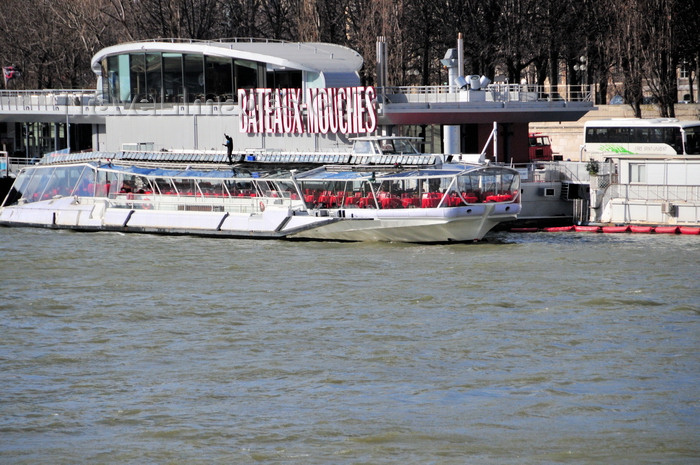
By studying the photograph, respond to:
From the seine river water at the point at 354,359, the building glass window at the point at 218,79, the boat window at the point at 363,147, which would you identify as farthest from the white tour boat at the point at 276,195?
the building glass window at the point at 218,79

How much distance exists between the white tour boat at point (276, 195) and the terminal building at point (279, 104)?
4214 mm

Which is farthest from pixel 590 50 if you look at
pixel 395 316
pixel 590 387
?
pixel 590 387

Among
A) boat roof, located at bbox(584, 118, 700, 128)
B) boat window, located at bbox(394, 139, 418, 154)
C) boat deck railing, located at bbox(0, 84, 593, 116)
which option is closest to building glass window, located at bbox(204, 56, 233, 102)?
boat deck railing, located at bbox(0, 84, 593, 116)

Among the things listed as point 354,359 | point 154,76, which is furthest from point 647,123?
point 354,359

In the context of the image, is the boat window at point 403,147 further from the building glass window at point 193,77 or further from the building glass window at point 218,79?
the building glass window at point 193,77

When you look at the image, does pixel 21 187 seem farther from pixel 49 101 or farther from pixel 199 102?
pixel 49 101

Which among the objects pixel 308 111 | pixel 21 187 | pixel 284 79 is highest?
pixel 284 79

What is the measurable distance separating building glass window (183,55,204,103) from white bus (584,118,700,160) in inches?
724

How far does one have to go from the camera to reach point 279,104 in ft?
177

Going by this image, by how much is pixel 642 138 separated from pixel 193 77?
68.4ft

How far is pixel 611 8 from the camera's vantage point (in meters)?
68.5

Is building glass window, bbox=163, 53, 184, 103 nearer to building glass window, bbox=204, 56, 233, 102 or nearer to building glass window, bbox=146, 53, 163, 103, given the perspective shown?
building glass window, bbox=146, 53, 163, 103

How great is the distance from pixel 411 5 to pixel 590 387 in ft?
189

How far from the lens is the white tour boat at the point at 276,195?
41.2m
